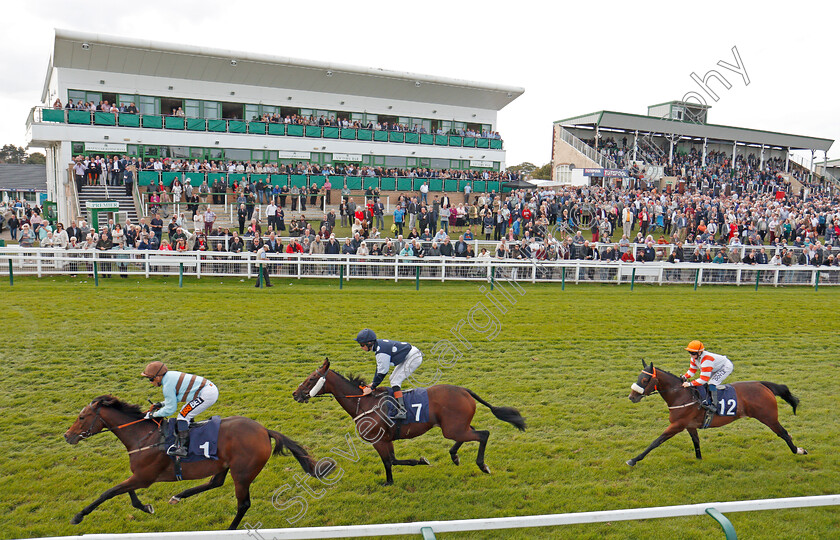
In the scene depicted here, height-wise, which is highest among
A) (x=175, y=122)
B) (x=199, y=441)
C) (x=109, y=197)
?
(x=175, y=122)

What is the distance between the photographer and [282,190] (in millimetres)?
22547

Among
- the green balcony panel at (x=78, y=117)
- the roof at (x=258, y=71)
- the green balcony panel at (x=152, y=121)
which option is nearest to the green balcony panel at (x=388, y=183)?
the roof at (x=258, y=71)

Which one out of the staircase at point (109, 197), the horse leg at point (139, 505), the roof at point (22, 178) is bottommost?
the horse leg at point (139, 505)

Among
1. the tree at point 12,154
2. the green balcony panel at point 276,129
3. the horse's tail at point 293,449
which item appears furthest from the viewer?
the tree at point 12,154

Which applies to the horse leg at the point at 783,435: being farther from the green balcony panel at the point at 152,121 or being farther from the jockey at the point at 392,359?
the green balcony panel at the point at 152,121

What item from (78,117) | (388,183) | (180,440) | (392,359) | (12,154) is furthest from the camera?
(12,154)

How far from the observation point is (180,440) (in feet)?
15.4

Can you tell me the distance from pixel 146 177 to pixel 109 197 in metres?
1.81

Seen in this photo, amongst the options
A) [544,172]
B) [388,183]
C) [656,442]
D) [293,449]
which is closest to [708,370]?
[656,442]

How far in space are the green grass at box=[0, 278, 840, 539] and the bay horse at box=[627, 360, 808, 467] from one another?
27cm

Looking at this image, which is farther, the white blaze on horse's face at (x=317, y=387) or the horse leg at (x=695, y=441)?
the horse leg at (x=695, y=441)

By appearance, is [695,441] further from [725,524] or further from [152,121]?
[152,121]

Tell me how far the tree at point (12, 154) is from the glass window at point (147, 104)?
2946 inches

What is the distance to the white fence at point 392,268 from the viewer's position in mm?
14305
